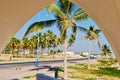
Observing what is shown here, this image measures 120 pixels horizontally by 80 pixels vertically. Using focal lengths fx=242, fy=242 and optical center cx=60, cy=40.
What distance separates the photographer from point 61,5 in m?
10.9

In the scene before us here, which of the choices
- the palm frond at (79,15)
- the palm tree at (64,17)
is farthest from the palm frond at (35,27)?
the palm frond at (79,15)

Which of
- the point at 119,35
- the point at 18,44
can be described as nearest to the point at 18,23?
the point at 119,35

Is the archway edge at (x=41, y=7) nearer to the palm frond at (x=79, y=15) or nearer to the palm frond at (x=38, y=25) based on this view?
the palm frond at (x=38, y=25)

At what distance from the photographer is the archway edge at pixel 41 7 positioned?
2586 mm

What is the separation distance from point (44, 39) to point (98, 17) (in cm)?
3396

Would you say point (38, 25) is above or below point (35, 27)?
above

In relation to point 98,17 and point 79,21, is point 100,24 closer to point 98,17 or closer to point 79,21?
point 98,17

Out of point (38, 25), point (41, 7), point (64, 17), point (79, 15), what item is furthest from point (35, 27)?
point (41, 7)

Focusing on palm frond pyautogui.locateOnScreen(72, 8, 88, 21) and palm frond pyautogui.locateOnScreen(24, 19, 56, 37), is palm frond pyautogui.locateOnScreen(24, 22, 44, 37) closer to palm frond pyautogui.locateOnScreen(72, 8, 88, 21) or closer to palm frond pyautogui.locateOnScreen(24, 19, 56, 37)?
palm frond pyautogui.locateOnScreen(24, 19, 56, 37)

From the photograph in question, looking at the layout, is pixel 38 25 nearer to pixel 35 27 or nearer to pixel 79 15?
pixel 35 27

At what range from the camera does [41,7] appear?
294cm

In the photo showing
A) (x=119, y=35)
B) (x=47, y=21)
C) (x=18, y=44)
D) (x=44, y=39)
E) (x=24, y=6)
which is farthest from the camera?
(x=44, y=39)

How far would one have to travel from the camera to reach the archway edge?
259cm

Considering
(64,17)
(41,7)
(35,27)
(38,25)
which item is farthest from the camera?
(64,17)
